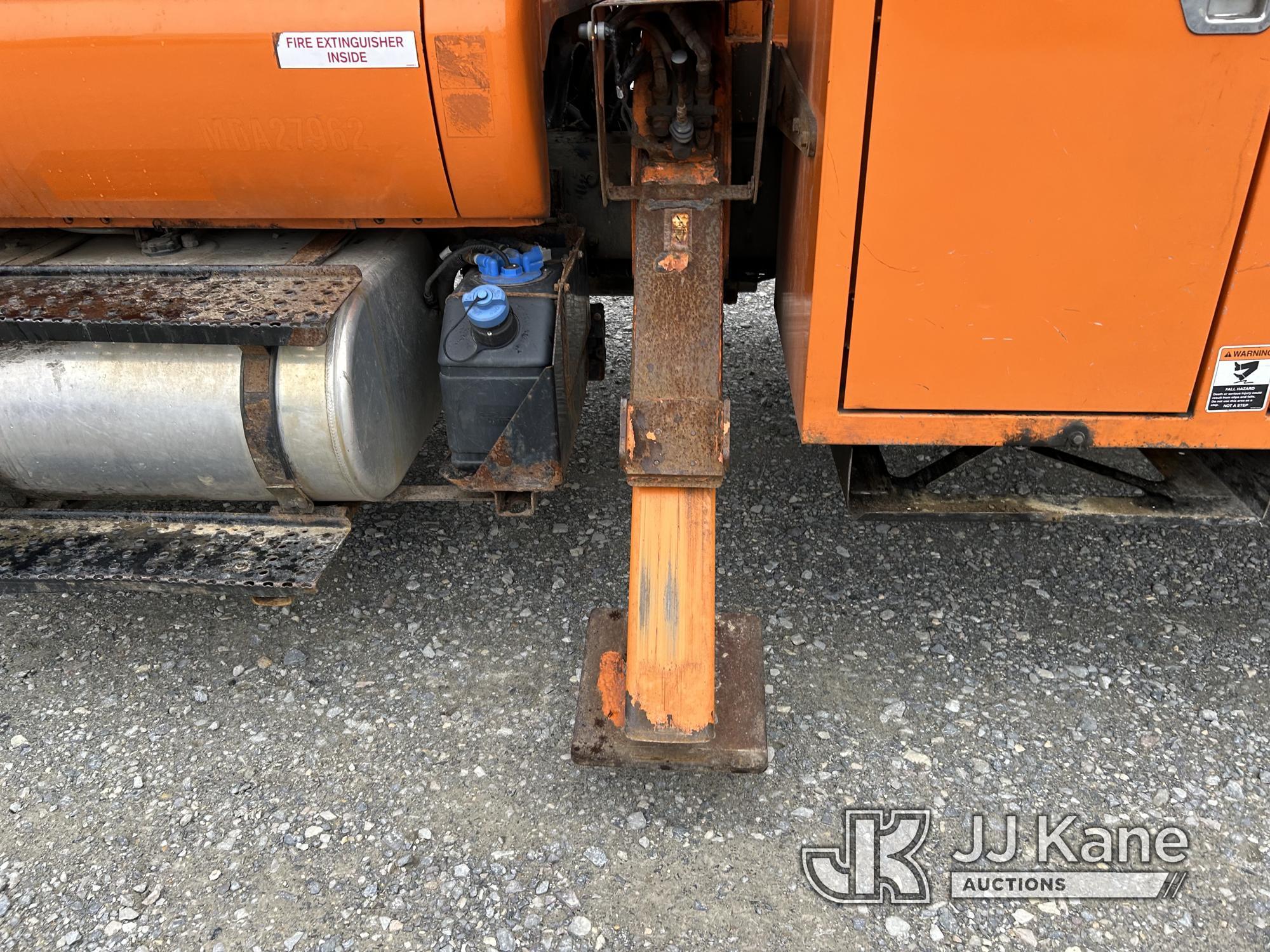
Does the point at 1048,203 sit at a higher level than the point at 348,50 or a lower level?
lower

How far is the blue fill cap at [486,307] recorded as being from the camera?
1933 millimetres

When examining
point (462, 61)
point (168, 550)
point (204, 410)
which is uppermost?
point (462, 61)

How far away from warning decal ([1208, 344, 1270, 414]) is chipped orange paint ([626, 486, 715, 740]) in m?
0.93

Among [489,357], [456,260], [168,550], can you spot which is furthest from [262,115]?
[168,550]

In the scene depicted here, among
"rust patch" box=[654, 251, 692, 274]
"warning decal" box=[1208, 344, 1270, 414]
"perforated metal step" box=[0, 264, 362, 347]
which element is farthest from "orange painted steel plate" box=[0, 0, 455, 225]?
"warning decal" box=[1208, 344, 1270, 414]

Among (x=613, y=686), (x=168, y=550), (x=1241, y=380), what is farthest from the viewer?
(x=168, y=550)

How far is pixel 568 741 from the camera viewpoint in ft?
6.73

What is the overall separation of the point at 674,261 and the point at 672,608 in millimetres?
699

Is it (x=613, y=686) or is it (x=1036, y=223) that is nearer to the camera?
(x=1036, y=223)

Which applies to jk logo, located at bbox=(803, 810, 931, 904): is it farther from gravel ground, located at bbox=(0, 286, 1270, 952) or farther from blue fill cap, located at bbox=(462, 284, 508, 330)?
blue fill cap, located at bbox=(462, 284, 508, 330)

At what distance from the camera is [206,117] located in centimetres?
181

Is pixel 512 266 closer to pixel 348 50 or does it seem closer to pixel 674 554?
pixel 348 50

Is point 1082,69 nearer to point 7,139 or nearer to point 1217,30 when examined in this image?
point 1217,30

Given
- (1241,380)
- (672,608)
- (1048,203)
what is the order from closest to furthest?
1. (1048,203)
2. (1241,380)
3. (672,608)
